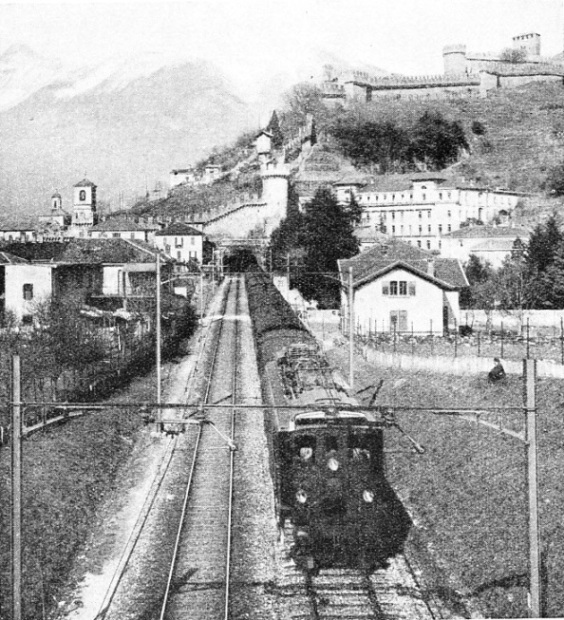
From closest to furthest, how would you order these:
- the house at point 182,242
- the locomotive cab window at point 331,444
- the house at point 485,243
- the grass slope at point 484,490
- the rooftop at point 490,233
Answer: the grass slope at point 484,490
the locomotive cab window at point 331,444
the house at point 485,243
the rooftop at point 490,233
the house at point 182,242

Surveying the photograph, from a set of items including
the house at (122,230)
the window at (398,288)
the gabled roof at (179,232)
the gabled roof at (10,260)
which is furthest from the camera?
the gabled roof at (179,232)

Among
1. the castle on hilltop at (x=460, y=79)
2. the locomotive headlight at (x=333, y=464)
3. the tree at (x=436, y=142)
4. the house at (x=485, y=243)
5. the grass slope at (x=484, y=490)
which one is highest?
the castle on hilltop at (x=460, y=79)

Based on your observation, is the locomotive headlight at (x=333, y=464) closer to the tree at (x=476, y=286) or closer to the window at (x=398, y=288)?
the window at (x=398, y=288)

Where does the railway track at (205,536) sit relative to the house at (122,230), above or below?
below

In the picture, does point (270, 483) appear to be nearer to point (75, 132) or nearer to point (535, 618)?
point (535, 618)

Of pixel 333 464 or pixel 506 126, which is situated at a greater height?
pixel 506 126

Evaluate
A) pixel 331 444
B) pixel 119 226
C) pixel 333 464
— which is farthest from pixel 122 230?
pixel 333 464

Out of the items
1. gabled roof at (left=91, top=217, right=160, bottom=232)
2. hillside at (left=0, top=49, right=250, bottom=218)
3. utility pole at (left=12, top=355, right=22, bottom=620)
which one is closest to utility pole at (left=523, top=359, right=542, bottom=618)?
utility pole at (left=12, top=355, right=22, bottom=620)

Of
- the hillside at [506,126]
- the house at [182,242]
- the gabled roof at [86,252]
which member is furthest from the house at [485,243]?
the hillside at [506,126]

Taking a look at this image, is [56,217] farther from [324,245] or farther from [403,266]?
[403,266]
